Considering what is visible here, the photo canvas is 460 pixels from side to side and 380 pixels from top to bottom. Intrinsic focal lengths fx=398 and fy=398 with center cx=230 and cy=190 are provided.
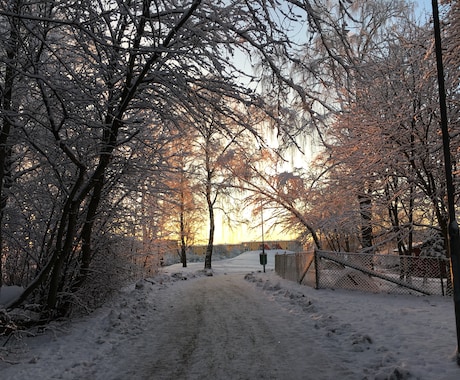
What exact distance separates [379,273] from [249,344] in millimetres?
7640

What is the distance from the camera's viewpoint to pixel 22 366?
19.4 feet

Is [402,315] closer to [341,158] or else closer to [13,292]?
[341,158]

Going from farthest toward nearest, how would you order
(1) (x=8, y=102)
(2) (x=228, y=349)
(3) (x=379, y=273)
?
1. (3) (x=379, y=273)
2. (1) (x=8, y=102)
3. (2) (x=228, y=349)

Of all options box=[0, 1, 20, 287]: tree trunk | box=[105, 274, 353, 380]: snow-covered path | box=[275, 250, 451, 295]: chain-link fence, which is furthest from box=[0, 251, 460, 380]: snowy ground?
box=[0, 1, 20, 287]: tree trunk

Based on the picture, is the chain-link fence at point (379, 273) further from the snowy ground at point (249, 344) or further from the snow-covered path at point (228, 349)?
the snow-covered path at point (228, 349)

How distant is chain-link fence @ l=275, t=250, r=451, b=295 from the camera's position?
1241 cm

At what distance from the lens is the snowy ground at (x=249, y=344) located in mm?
5457

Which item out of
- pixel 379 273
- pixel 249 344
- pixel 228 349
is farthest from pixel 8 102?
pixel 379 273

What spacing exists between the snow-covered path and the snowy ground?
0.05 feet

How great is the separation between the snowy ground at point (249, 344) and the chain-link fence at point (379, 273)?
1.58 meters

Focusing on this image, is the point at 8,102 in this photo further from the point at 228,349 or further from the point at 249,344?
the point at 249,344

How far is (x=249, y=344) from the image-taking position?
22.6ft

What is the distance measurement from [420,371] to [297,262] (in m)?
12.2

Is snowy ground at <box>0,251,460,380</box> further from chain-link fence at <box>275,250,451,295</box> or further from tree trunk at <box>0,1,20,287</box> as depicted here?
tree trunk at <box>0,1,20,287</box>
